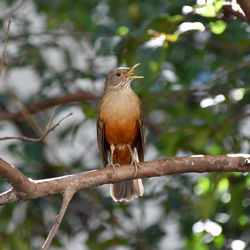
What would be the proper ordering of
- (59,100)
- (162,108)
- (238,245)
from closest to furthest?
1. (238,245)
2. (59,100)
3. (162,108)

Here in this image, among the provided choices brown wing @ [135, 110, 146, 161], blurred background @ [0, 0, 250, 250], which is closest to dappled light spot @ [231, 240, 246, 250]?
blurred background @ [0, 0, 250, 250]

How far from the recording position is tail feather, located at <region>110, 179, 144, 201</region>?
482 cm

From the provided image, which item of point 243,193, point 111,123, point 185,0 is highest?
point 185,0

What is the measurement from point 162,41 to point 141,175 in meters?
0.98

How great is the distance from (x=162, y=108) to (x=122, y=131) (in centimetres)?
156

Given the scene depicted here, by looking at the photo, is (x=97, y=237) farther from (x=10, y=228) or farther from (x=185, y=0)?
(x=185, y=0)

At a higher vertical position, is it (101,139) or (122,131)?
(122,131)

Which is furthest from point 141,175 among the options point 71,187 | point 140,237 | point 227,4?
point 140,237

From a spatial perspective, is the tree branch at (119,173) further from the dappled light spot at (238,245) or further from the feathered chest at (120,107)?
the feathered chest at (120,107)

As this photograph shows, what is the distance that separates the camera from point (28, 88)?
1059 centimetres

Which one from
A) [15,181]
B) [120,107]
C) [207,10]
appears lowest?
[120,107]

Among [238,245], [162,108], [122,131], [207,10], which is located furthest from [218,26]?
[162,108]

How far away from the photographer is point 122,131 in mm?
4777

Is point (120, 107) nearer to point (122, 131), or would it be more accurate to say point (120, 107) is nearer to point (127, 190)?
point (122, 131)
